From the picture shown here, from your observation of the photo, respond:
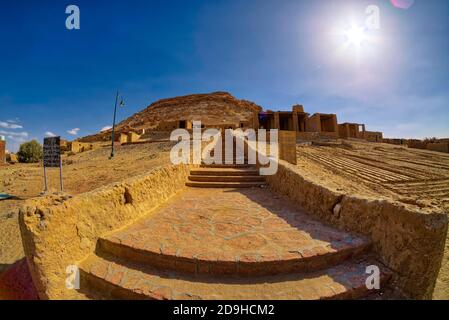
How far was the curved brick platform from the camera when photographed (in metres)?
2.23

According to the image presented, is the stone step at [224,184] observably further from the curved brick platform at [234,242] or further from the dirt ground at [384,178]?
the curved brick platform at [234,242]

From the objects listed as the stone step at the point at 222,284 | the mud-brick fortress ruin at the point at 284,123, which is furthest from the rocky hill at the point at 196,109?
the stone step at the point at 222,284

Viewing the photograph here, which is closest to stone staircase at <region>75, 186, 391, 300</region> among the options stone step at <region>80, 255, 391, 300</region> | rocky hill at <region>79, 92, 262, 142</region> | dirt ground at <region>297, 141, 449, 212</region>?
stone step at <region>80, 255, 391, 300</region>

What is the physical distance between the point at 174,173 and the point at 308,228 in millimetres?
3222

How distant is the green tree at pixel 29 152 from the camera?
76.3 feet

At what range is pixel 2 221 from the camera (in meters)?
5.02

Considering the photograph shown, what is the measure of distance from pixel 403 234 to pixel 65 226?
3.53 m

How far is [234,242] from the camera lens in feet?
8.63

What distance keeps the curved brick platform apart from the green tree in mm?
27393

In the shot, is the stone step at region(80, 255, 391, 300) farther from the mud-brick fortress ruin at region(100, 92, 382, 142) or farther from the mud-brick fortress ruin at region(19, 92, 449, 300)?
the mud-brick fortress ruin at region(100, 92, 382, 142)

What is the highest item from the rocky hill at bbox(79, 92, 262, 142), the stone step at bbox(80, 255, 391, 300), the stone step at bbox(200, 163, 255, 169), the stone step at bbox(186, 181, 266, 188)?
the rocky hill at bbox(79, 92, 262, 142)

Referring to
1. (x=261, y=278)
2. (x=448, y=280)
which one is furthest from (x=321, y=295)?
(x=448, y=280)

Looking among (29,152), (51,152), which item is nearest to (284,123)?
(51,152)
